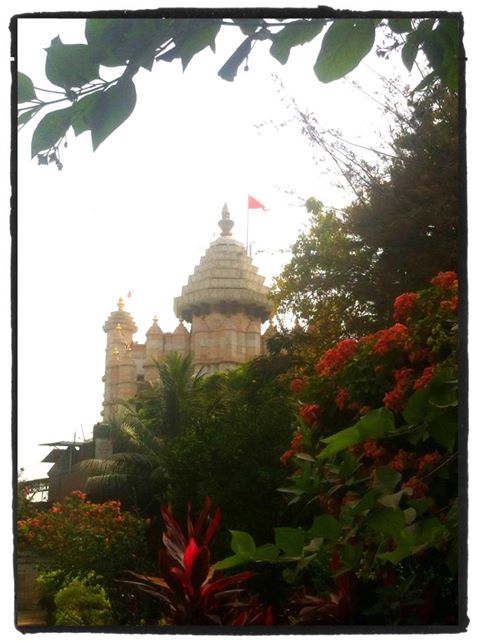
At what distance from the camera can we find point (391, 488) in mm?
1634

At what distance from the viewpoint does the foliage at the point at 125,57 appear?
1431mm

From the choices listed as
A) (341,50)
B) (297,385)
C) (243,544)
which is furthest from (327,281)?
(341,50)

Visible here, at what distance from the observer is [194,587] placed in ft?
8.18

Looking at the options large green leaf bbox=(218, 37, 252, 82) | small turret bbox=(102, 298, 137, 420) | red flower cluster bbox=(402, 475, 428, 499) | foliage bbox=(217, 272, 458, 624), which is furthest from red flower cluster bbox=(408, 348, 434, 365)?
large green leaf bbox=(218, 37, 252, 82)

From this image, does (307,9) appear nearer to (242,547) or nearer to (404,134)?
(242,547)

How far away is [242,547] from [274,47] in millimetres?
1001

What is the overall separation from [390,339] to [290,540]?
1.61m

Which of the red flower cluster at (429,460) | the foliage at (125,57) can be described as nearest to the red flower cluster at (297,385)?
the red flower cluster at (429,460)

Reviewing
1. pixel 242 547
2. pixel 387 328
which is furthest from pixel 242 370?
pixel 242 547

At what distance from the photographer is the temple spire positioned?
9.27ft

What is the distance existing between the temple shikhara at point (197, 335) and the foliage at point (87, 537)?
103 millimetres

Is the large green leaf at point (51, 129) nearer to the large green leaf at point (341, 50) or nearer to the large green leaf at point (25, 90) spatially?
the large green leaf at point (25, 90)

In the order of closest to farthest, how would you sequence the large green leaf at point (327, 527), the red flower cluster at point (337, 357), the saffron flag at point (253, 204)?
the large green leaf at point (327, 527) → the saffron flag at point (253, 204) → the red flower cluster at point (337, 357)

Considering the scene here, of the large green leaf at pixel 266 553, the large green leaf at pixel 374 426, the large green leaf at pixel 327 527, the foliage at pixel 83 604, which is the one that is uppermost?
the large green leaf at pixel 374 426
